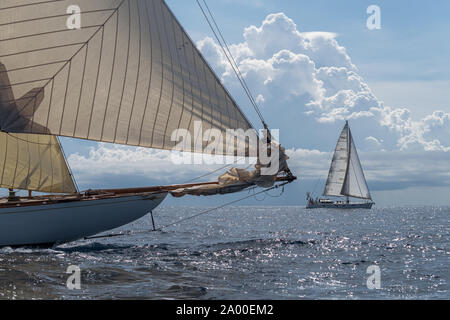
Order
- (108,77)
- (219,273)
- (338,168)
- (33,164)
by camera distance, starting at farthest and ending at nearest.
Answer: (338,168) < (33,164) < (108,77) < (219,273)

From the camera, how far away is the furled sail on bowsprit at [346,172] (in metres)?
84.9

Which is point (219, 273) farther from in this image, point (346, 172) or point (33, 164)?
point (346, 172)

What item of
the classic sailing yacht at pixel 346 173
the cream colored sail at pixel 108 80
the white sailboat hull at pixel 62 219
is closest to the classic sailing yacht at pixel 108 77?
the cream colored sail at pixel 108 80

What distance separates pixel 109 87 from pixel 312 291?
9728 mm

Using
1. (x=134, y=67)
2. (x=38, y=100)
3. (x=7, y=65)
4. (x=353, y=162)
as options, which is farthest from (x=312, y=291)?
(x=353, y=162)

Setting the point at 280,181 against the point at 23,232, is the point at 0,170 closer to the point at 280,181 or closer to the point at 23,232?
the point at 23,232

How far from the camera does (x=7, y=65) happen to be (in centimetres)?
1873

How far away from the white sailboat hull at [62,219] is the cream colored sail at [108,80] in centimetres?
323

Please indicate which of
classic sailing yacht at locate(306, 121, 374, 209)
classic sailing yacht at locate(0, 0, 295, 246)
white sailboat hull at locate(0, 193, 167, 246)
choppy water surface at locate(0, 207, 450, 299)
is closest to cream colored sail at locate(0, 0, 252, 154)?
classic sailing yacht at locate(0, 0, 295, 246)

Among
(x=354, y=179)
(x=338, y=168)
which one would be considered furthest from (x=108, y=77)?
(x=354, y=179)

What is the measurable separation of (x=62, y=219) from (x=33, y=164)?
2.94 meters

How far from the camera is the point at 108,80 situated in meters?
18.7

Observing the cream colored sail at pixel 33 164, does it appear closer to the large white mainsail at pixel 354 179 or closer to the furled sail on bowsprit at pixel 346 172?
the furled sail on bowsprit at pixel 346 172
